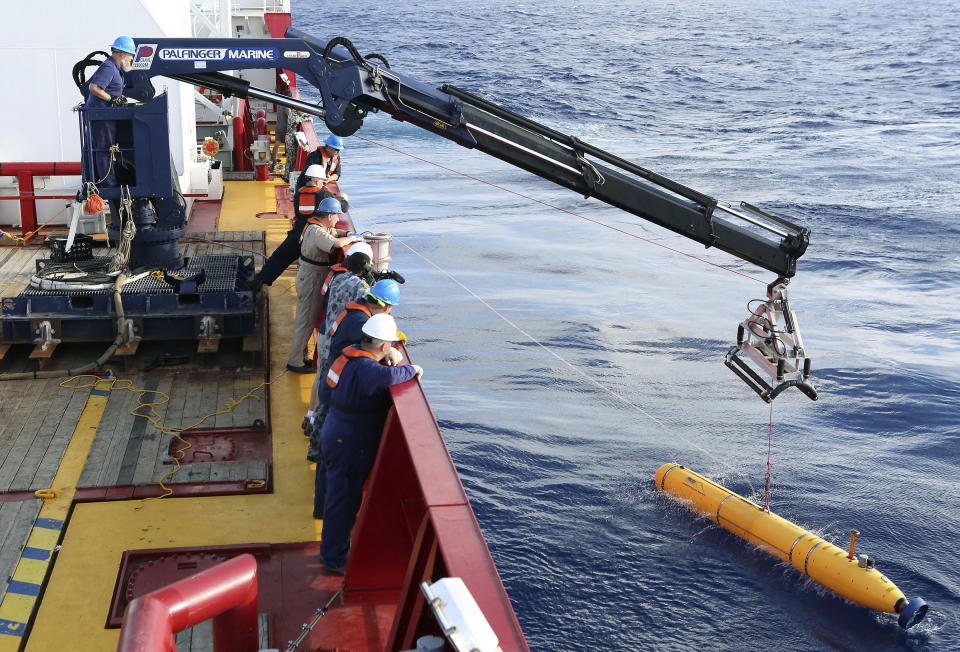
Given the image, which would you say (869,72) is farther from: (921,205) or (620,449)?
(620,449)

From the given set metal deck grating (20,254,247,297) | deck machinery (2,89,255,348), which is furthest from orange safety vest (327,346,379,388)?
metal deck grating (20,254,247,297)

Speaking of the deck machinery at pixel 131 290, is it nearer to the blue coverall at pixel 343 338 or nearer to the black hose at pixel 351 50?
the black hose at pixel 351 50

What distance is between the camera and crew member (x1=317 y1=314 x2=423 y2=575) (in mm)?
5504

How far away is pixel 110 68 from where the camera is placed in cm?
845

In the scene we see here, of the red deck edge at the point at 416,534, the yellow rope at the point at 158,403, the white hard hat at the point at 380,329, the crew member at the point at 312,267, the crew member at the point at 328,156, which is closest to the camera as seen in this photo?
the red deck edge at the point at 416,534

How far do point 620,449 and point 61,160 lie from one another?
9.34 meters

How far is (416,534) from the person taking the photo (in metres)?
5.29

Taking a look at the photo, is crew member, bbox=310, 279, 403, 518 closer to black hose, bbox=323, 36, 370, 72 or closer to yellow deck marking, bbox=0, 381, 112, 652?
yellow deck marking, bbox=0, 381, 112, 652

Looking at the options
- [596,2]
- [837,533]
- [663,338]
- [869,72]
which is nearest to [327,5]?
[596,2]

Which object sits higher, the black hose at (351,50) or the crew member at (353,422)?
the black hose at (351,50)

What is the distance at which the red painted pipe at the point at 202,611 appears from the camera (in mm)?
3357

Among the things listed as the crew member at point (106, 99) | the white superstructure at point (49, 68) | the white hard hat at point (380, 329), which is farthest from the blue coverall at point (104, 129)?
the white superstructure at point (49, 68)

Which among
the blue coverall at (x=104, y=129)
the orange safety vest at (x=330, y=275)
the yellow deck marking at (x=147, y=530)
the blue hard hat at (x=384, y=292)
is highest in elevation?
the blue coverall at (x=104, y=129)

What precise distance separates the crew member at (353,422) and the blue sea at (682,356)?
17.9 feet
